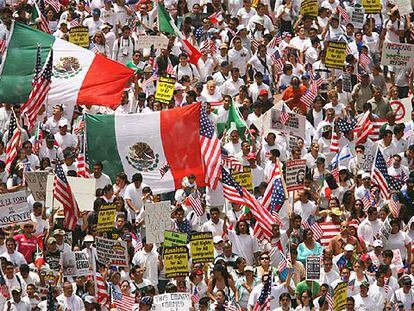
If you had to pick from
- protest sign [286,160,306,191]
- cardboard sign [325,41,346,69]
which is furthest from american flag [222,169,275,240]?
cardboard sign [325,41,346,69]

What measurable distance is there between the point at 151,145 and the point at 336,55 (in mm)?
5337

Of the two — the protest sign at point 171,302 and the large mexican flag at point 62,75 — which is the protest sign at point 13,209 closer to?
the protest sign at point 171,302

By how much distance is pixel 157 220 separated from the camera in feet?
115

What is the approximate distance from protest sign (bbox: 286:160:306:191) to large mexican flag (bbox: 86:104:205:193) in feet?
5.25

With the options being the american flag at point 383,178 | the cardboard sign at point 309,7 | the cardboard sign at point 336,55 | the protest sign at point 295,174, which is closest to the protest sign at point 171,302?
the protest sign at point 295,174

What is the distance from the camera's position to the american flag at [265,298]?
Answer: 33.1 m

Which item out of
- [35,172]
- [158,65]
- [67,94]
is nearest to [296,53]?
[158,65]

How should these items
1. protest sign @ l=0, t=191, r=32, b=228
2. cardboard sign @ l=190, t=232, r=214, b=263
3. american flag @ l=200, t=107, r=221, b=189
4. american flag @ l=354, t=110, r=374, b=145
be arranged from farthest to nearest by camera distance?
american flag @ l=354, t=110, r=374, b=145 → american flag @ l=200, t=107, r=221, b=189 → protest sign @ l=0, t=191, r=32, b=228 → cardboard sign @ l=190, t=232, r=214, b=263

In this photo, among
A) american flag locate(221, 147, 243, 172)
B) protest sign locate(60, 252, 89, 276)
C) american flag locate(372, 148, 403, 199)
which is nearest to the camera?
protest sign locate(60, 252, 89, 276)

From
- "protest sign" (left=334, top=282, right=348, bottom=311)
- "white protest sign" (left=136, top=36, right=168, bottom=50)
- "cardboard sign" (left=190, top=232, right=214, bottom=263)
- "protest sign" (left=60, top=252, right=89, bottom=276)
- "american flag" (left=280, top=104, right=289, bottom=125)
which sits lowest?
"protest sign" (left=334, top=282, right=348, bottom=311)

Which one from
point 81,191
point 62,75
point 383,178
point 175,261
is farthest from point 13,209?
point 383,178

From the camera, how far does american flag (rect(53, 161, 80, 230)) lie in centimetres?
3512

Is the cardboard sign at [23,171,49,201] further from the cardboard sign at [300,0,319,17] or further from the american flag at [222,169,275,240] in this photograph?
the cardboard sign at [300,0,319,17]

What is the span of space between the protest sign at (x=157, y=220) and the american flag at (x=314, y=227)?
2.43 meters
